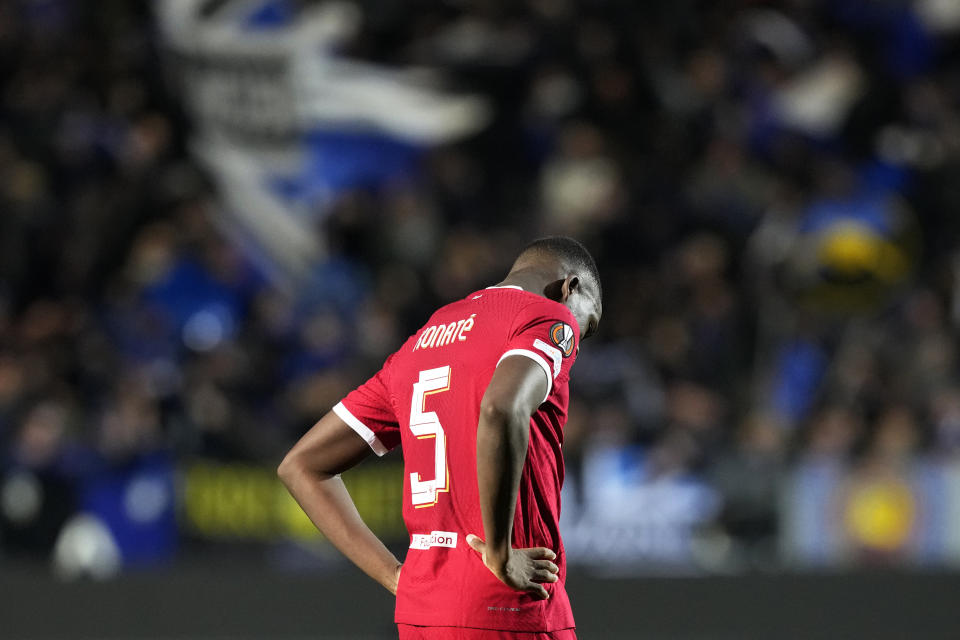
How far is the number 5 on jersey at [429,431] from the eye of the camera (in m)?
3.05

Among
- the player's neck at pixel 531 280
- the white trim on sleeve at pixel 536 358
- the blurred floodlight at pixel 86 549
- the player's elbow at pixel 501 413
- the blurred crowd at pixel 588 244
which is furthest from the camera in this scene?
the blurred crowd at pixel 588 244

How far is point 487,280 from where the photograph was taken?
388 inches

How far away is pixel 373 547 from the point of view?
329 centimetres

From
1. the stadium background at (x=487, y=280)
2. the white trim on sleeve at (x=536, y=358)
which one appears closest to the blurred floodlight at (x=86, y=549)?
the stadium background at (x=487, y=280)

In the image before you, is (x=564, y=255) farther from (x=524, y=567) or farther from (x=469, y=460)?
(x=524, y=567)

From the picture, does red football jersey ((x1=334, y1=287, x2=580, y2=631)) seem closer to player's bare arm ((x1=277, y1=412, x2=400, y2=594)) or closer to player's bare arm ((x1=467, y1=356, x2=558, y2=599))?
player's bare arm ((x1=467, y1=356, x2=558, y2=599))

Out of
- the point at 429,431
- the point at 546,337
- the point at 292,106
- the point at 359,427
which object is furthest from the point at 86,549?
the point at 546,337

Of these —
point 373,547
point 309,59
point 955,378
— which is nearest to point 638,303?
point 955,378

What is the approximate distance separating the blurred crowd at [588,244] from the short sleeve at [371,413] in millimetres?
5144

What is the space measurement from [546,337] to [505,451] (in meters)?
0.29

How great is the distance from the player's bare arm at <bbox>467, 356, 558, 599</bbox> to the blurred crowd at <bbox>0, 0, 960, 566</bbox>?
5.50 meters

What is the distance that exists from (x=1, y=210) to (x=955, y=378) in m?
7.13

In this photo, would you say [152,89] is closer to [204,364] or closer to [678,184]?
[204,364]

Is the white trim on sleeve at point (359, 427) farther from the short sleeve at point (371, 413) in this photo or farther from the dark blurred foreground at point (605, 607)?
the dark blurred foreground at point (605, 607)
